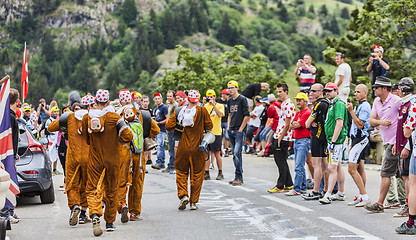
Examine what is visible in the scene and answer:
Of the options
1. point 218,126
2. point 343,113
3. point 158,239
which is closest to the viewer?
point 158,239

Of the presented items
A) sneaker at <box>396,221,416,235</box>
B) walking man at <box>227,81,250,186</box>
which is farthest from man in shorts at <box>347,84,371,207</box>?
→ walking man at <box>227,81,250,186</box>

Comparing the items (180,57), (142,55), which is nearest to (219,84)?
(180,57)

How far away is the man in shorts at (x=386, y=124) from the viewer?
9859 mm

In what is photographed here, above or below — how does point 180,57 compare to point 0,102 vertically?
above

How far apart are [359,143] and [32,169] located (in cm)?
575

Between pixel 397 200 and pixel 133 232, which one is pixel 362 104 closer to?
pixel 397 200

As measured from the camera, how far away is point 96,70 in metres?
192

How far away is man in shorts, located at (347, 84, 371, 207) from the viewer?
34.8 ft

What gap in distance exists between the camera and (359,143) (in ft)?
35.5

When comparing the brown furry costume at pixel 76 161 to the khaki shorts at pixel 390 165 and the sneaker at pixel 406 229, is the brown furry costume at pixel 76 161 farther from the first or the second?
the khaki shorts at pixel 390 165

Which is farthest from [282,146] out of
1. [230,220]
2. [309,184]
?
[230,220]

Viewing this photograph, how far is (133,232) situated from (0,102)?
245 centimetres

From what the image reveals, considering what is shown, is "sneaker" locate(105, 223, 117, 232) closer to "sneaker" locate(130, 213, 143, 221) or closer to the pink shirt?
→ "sneaker" locate(130, 213, 143, 221)

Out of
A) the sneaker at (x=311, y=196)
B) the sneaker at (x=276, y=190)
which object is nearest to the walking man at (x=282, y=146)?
the sneaker at (x=276, y=190)
